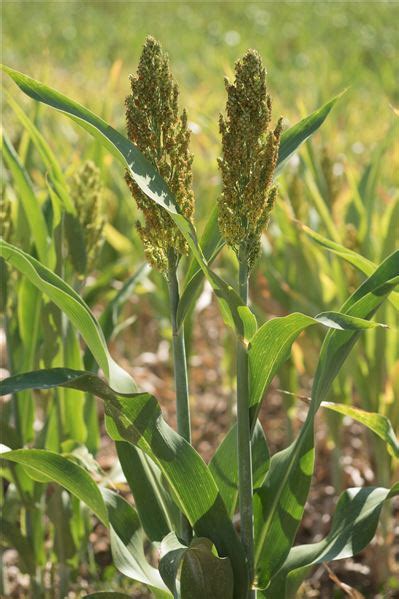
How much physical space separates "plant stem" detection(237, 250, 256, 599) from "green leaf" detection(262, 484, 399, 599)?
56 mm

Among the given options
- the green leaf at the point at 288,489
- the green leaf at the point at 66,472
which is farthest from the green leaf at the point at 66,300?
the green leaf at the point at 288,489

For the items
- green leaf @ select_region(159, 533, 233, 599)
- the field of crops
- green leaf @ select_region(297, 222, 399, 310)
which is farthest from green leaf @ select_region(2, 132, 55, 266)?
green leaf @ select_region(159, 533, 233, 599)

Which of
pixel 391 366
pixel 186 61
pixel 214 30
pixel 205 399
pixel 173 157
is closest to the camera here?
pixel 173 157

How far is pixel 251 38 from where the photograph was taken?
→ 22.5ft

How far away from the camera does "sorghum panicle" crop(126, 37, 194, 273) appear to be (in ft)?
3.03

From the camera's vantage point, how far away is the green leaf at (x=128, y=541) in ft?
3.39

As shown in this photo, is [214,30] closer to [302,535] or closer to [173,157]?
[302,535]

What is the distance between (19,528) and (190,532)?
1.38 feet

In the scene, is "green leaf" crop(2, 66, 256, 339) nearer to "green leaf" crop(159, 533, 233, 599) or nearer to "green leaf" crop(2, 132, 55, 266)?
"green leaf" crop(159, 533, 233, 599)

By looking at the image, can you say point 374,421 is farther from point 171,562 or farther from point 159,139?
point 159,139

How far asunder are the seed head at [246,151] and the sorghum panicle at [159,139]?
2.0 inches

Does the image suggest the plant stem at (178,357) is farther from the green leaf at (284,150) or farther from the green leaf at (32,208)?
the green leaf at (32,208)

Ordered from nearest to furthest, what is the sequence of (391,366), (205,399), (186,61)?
(391,366), (205,399), (186,61)

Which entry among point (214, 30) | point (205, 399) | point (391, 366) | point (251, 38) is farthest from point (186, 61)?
point (391, 366)
